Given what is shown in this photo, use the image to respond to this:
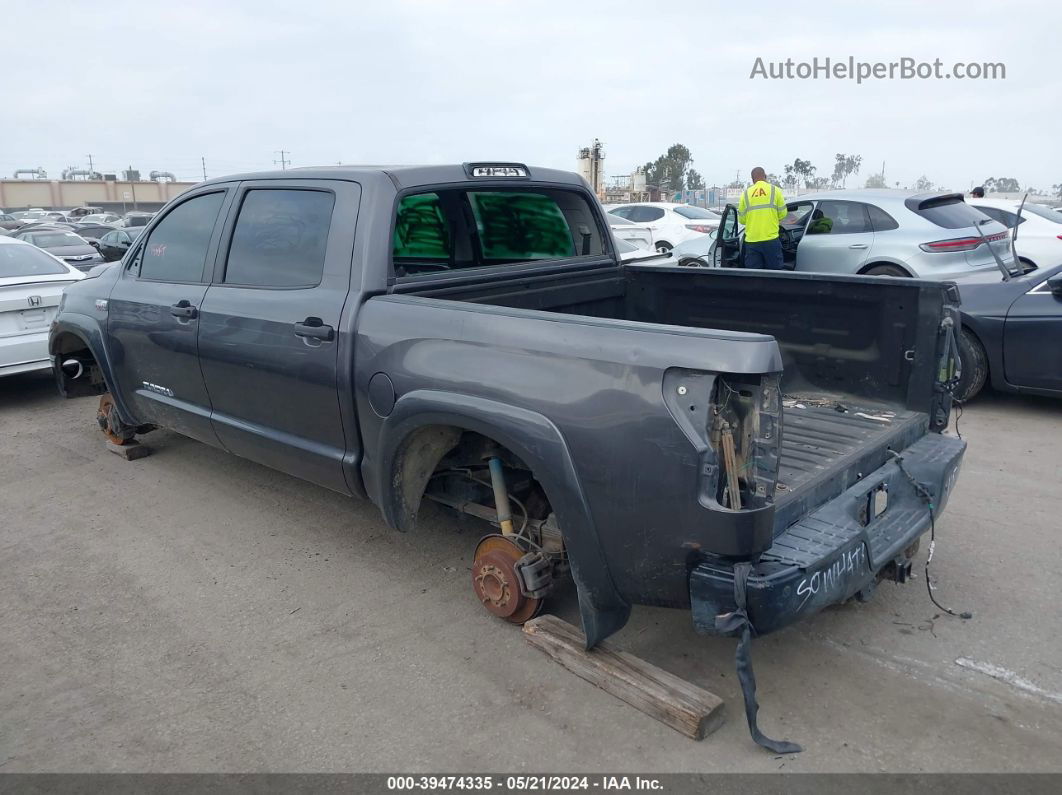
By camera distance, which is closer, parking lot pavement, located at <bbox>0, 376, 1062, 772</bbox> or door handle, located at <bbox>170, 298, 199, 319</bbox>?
parking lot pavement, located at <bbox>0, 376, 1062, 772</bbox>

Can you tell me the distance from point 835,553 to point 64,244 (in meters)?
18.4

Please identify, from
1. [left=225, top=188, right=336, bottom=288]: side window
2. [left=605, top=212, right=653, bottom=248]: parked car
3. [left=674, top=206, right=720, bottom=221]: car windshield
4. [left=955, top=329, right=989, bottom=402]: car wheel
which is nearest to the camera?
[left=225, top=188, right=336, bottom=288]: side window

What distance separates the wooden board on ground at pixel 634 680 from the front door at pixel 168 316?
7.74 ft

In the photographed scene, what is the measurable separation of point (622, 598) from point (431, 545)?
1742 millimetres

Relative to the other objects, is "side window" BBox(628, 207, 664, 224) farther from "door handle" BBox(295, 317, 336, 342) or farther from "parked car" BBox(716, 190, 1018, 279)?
"door handle" BBox(295, 317, 336, 342)

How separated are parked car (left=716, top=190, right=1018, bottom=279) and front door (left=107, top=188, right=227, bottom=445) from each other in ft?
21.7

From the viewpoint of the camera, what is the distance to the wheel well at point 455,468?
11.3 feet

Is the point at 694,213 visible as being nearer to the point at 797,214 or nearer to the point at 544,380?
the point at 797,214

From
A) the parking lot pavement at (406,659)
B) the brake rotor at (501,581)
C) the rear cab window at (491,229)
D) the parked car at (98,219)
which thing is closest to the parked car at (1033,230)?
the parking lot pavement at (406,659)

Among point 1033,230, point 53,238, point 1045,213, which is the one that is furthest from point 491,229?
point 53,238

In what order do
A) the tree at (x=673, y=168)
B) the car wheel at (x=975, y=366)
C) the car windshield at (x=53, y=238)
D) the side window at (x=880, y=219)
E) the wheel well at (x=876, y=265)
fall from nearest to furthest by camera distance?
1. the car wheel at (x=975, y=366)
2. the wheel well at (x=876, y=265)
3. the side window at (x=880, y=219)
4. the car windshield at (x=53, y=238)
5. the tree at (x=673, y=168)

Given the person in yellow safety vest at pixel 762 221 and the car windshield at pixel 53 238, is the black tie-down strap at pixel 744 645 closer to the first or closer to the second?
the person in yellow safety vest at pixel 762 221

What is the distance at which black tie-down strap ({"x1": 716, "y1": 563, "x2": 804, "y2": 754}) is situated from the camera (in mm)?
2527

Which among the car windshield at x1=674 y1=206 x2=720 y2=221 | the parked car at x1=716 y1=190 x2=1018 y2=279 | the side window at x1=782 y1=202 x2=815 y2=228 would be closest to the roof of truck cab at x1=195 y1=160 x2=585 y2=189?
the parked car at x1=716 y1=190 x2=1018 y2=279
